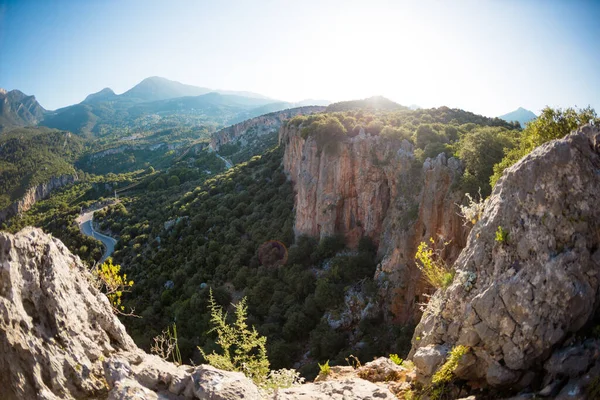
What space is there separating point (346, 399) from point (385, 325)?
15.6 metres

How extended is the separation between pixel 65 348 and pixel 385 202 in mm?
25444

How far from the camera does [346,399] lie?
26.2ft

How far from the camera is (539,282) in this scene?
663cm

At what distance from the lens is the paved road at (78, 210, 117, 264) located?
55.8 m

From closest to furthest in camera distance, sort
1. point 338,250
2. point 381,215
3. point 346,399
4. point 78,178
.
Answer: point 346,399 < point 381,215 < point 338,250 < point 78,178

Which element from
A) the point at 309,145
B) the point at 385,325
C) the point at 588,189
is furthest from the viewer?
the point at 309,145

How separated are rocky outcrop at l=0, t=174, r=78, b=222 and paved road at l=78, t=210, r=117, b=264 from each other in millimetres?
47420

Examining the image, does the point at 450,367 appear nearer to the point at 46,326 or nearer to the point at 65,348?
the point at 65,348

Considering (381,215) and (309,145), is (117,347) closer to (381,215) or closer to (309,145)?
(381,215)

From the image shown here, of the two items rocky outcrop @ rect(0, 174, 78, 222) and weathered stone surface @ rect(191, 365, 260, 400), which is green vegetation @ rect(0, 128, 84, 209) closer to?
rocky outcrop @ rect(0, 174, 78, 222)

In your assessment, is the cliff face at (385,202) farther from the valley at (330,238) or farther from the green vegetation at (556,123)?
the green vegetation at (556,123)

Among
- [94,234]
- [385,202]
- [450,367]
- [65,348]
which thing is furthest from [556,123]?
[94,234]

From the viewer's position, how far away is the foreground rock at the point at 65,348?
516 centimetres

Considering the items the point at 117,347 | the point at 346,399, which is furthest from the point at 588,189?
the point at 117,347
